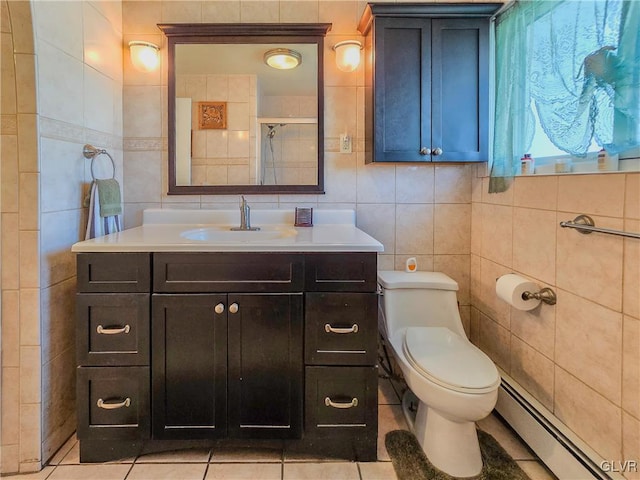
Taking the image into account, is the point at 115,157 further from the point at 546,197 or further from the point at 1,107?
the point at 546,197

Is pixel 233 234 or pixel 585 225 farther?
pixel 233 234

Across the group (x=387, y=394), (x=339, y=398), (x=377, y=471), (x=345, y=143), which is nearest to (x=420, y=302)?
(x=387, y=394)

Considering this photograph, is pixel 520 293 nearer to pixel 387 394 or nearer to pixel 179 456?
pixel 387 394

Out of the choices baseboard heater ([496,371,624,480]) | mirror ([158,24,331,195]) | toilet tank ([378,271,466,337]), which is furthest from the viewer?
mirror ([158,24,331,195])

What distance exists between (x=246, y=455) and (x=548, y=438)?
3.82ft

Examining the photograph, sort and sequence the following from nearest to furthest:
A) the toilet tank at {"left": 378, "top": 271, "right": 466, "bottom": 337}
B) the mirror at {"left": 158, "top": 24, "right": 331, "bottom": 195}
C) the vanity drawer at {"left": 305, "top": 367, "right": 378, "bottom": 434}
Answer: the vanity drawer at {"left": 305, "top": 367, "right": 378, "bottom": 434} → the toilet tank at {"left": 378, "top": 271, "right": 466, "bottom": 337} → the mirror at {"left": 158, "top": 24, "right": 331, "bottom": 195}

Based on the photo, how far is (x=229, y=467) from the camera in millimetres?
1533

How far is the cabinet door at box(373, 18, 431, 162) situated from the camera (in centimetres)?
197

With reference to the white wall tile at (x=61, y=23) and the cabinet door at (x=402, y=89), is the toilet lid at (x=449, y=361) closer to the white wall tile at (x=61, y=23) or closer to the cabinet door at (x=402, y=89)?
the cabinet door at (x=402, y=89)

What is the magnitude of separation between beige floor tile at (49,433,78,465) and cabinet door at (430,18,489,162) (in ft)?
6.83

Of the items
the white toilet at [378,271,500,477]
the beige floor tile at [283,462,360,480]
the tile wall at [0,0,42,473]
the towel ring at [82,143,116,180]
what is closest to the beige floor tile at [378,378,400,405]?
the white toilet at [378,271,500,477]

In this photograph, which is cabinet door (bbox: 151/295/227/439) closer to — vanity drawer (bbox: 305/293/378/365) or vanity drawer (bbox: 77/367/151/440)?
vanity drawer (bbox: 77/367/151/440)

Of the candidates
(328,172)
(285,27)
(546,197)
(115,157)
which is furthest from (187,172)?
(546,197)

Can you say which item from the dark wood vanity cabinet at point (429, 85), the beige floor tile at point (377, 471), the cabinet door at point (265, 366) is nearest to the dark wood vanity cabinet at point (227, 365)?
the cabinet door at point (265, 366)
